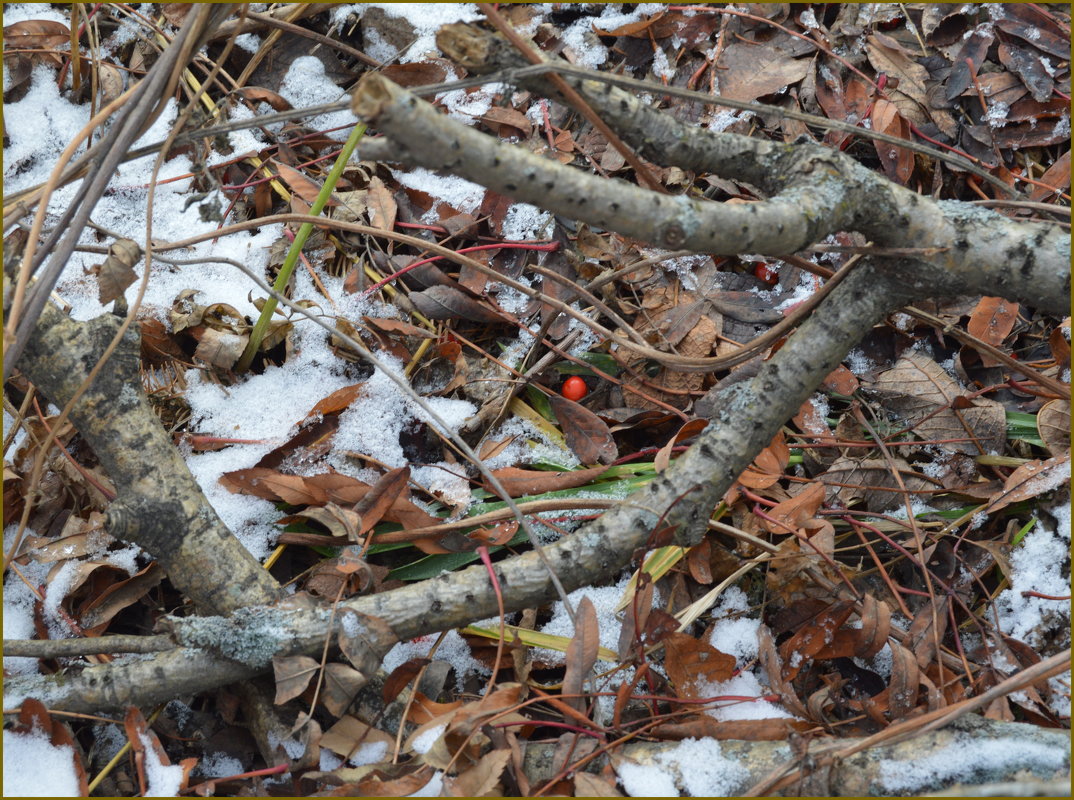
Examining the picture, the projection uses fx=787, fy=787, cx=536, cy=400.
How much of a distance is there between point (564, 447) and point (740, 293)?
0.58 m

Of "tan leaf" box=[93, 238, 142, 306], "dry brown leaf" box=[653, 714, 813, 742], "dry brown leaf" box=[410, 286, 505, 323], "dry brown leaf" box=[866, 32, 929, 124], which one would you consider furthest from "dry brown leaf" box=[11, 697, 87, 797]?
"dry brown leaf" box=[866, 32, 929, 124]

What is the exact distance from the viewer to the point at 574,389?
179cm

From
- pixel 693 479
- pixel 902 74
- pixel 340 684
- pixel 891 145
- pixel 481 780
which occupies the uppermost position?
pixel 902 74

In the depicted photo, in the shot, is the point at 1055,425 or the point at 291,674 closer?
the point at 291,674

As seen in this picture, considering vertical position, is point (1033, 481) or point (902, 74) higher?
point (902, 74)

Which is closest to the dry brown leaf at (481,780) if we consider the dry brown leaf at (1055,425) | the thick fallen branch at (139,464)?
the thick fallen branch at (139,464)

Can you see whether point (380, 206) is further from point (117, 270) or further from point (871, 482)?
point (871, 482)

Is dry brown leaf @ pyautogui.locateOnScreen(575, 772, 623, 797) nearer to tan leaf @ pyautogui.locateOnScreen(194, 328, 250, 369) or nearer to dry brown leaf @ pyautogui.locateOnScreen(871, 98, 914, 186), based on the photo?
tan leaf @ pyautogui.locateOnScreen(194, 328, 250, 369)

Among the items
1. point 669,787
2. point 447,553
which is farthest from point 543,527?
point 669,787

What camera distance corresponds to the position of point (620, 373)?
71.6 inches

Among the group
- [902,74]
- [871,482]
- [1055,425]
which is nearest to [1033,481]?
[1055,425]

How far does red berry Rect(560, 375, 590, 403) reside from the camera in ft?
5.85

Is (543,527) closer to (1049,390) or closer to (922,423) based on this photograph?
(922,423)

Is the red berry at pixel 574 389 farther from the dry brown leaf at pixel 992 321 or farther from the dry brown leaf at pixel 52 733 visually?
the dry brown leaf at pixel 52 733
